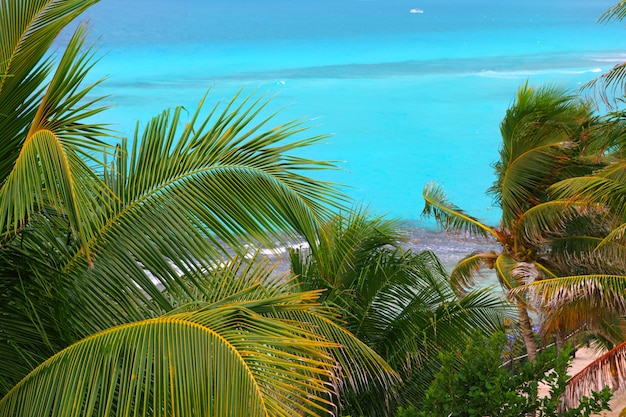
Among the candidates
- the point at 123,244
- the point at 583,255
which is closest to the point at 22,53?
the point at 123,244

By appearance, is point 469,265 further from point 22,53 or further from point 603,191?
point 22,53

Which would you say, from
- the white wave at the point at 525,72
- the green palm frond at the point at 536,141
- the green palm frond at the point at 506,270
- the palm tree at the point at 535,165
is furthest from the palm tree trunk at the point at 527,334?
the white wave at the point at 525,72

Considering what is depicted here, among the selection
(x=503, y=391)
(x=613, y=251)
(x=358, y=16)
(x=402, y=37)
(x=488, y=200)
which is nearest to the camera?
(x=503, y=391)

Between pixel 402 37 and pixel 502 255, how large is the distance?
174ft

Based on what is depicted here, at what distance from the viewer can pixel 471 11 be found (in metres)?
87.2

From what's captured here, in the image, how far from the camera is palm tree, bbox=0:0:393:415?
288 cm

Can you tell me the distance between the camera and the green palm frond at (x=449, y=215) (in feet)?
39.2

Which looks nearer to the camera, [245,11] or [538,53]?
[538,53]

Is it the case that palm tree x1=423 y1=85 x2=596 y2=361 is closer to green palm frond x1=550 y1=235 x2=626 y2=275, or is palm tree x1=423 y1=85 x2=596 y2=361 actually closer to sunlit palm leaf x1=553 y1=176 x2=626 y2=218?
green palm frond x1=550 y1=235 x2=626 y2=275

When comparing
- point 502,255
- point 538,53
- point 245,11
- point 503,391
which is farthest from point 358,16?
point 503,391

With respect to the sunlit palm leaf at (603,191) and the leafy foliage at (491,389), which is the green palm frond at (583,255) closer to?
the sunlit palm leaf at (603,191)

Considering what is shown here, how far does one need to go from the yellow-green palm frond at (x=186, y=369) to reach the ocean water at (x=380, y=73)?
14.0 metres

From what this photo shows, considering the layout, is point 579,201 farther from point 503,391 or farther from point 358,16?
point 358,16

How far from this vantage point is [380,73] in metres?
46.4
